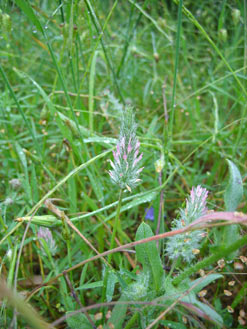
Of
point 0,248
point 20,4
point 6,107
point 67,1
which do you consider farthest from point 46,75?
point 0,248

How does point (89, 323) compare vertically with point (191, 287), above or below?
below

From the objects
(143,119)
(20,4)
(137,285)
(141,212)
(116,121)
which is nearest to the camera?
(137,285)

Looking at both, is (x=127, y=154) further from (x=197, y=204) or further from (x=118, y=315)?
(x=118, y=315)

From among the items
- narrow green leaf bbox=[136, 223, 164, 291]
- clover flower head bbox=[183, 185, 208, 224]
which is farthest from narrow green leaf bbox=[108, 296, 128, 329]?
clover flower head bbox=[183, 185, 208, 224]

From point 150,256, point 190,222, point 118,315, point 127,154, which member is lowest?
point 118,315

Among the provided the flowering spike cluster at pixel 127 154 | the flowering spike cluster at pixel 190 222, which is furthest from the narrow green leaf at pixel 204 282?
the flowering spike cluster at pixel 127 154

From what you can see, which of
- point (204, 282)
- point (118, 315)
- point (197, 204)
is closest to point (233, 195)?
point (197, 204)

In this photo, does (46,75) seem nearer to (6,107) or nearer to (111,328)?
(6,107)

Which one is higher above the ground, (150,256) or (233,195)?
(233,195)

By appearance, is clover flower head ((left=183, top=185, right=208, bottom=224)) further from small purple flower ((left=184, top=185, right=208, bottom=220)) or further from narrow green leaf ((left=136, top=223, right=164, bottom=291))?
narrow green leaf ((left=136, top=223, right=164, bottom=291))
